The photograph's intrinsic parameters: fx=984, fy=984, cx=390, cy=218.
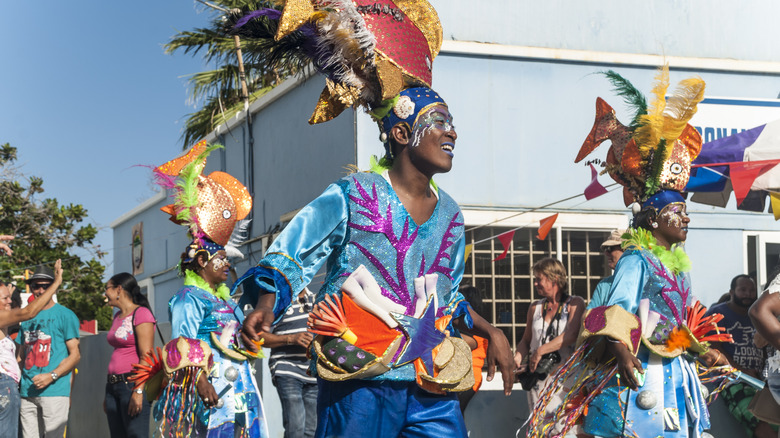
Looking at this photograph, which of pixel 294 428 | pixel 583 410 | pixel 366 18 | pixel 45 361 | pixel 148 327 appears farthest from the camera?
pixel 45 361

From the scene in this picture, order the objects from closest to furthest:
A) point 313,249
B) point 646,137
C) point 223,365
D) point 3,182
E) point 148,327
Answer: point 313,249
point 646,137
point 223,365
point 148,327
point 3,182

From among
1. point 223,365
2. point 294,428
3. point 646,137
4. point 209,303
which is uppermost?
point 646,137

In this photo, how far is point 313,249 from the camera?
3.82 metres

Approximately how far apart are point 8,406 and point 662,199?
5170 millimetres

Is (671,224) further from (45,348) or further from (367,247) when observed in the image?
(45,348)

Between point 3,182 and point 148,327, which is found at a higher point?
point 3,182

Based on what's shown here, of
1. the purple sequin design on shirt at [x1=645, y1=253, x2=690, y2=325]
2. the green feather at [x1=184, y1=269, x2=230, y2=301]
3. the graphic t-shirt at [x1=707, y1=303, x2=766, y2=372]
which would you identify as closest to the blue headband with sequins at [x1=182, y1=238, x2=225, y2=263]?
the green feather at [x1=184, y1=269, x2=230, y2=301]

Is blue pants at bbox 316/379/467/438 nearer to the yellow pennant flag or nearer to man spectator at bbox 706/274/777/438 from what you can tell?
man spectator at bbox 706/274/777/438

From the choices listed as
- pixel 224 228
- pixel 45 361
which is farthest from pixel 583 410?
pixel 45 361

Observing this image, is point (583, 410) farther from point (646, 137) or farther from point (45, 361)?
point (45, 361)

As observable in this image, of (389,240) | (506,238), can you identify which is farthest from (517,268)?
(389,240)

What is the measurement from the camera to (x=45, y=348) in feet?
29.7

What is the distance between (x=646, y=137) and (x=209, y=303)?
10.2 feet

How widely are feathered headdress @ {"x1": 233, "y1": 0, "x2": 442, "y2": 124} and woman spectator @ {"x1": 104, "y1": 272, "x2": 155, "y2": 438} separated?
4455 millimetres
